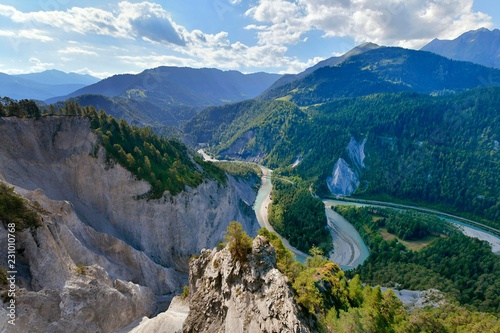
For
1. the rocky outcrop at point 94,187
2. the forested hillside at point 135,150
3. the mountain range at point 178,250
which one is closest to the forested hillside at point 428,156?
the mountain range at point 178,250

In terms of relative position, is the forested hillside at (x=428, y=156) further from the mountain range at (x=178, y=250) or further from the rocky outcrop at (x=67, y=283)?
the rocky outcrop at (x=67, y=283)

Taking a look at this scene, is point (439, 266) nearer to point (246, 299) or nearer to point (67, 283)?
point (246, 299)

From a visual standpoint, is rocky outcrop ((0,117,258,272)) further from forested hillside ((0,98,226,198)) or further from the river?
the river

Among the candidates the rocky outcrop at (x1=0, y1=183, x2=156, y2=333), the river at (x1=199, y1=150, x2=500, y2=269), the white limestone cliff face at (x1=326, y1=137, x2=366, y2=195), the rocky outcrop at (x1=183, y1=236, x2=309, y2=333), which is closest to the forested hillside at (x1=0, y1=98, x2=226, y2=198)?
the rocky outcrop at (x1=0, y1=183, x2=156, y2=333)

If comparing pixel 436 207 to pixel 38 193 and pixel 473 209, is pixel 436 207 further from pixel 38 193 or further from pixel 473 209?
pixel 38 193

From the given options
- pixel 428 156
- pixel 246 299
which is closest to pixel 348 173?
pixel 428 156

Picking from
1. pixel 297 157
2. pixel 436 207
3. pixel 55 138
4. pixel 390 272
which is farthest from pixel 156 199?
pixel 297 157
